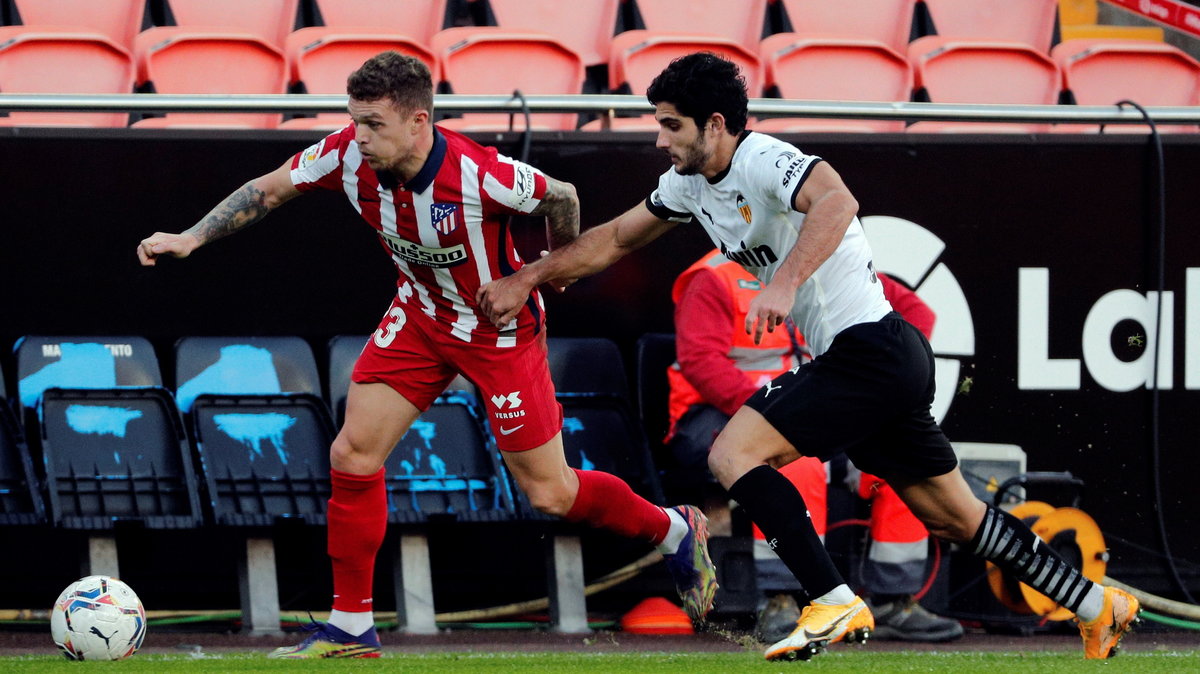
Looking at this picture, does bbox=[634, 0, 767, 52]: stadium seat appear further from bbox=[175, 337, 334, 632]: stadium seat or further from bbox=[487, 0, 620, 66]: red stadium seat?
bbox=[175, 337, 334, 632]: stadium seat

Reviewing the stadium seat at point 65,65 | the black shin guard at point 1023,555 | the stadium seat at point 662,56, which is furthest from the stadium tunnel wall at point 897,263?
the black shin guard at point 1023,555

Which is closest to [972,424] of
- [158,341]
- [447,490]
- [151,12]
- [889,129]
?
[889,129]

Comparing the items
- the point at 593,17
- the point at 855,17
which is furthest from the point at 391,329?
the point at 855,17

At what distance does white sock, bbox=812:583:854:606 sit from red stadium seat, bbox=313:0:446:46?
4.98m

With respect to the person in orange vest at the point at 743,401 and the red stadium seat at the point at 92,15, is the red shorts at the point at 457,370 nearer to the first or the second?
the person in orange vest at the point at 743,401

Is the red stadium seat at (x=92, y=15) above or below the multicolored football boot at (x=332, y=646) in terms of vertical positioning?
above

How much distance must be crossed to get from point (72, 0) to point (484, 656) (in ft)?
15.3

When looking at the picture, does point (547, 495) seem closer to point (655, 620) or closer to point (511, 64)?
point (655, 620)

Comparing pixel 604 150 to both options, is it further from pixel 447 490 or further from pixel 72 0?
pixel 72 0

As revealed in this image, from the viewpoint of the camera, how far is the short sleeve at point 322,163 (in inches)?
207

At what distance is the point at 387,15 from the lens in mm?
8594

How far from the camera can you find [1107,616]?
5.14 m

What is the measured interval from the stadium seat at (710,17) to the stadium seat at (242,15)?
2.05 meters

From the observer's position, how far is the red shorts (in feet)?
17.7
